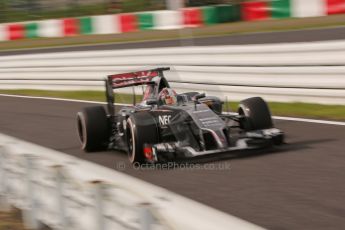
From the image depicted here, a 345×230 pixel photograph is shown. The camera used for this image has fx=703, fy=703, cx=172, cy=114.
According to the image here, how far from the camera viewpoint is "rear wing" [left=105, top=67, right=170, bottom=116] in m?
8.81

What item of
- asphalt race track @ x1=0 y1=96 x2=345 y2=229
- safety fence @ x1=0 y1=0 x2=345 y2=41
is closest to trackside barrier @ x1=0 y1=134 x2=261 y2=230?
asphalt race track @ x1=0 y1=96 x2=345 y2=229

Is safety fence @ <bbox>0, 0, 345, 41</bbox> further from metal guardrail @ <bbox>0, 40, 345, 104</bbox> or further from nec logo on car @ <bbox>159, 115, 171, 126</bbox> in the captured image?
nec logo on car @ <bbox>159, 115, 171, 126</bbox>

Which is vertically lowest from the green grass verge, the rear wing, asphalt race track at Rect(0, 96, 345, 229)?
the green grass verge

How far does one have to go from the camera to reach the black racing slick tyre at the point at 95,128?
8.73 metres

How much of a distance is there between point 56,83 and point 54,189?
13471mm

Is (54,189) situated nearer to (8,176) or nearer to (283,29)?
(8,176)

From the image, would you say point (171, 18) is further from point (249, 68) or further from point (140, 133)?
point (140, 133)

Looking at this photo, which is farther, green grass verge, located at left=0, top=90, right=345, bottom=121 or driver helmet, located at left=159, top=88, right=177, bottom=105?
green grass verge, located at left=0, top=90, right=345, bottom=121

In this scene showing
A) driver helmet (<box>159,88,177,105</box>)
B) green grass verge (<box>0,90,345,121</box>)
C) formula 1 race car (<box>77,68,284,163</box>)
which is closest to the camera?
formula 1 race car (<box>77,68,284,163</box>)

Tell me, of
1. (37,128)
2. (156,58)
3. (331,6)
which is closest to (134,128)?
(37,128)

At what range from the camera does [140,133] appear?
7.43 meters

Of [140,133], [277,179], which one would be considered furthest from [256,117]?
[277,179]

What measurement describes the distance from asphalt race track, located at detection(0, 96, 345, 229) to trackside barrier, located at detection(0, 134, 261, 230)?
1.32 metres

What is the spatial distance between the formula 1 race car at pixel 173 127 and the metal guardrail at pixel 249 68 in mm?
1300
